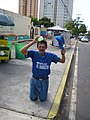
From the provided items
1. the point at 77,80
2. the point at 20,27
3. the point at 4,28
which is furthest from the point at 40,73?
the point at 20,27

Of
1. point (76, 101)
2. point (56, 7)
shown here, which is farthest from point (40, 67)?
point (56, 7)

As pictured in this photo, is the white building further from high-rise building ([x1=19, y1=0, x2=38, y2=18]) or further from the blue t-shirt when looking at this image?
high-rise building ([x1=19, y1=0, x2=38, y2=18])

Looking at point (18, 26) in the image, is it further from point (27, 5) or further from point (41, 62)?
point (27, 5)

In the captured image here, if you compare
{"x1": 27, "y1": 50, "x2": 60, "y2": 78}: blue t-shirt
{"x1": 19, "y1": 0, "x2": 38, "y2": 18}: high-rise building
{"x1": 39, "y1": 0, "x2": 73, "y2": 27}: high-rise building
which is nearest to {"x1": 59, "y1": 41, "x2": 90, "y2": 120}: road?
{"x1": 27, "y1": 50, "x2": 60, "y2": 78}: blue t-shirt

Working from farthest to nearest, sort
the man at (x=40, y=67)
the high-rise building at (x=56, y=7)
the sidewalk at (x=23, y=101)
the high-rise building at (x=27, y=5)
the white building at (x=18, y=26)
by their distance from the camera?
1. the high-rise building at (x=27, y=5)
2. the high-rise building at (x=56, y=7)
3. the white building at (x=18, y=26)
4. the man at (x=40, y=67)
5. the sidewalk at (x=23, y=101)

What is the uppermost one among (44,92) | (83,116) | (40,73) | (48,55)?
(48,55)

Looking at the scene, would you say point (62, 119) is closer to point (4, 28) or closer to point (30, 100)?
point (30, 100)

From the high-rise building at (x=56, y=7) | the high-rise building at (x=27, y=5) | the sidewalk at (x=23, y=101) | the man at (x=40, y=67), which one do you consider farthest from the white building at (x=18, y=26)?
the high-rise building at (x=27, y=5)

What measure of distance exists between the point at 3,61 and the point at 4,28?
32.3 feet

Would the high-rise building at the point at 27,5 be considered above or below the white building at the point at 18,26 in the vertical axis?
above

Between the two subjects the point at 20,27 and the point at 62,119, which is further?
the point at 20,27

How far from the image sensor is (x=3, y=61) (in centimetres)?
1016

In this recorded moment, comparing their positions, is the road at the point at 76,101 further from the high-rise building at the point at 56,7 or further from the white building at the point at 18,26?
the high-rise building at the point at 56,7

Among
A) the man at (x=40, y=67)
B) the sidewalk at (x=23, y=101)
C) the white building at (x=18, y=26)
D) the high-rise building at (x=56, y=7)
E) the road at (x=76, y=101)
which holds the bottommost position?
the road at (x=76, y=101)
